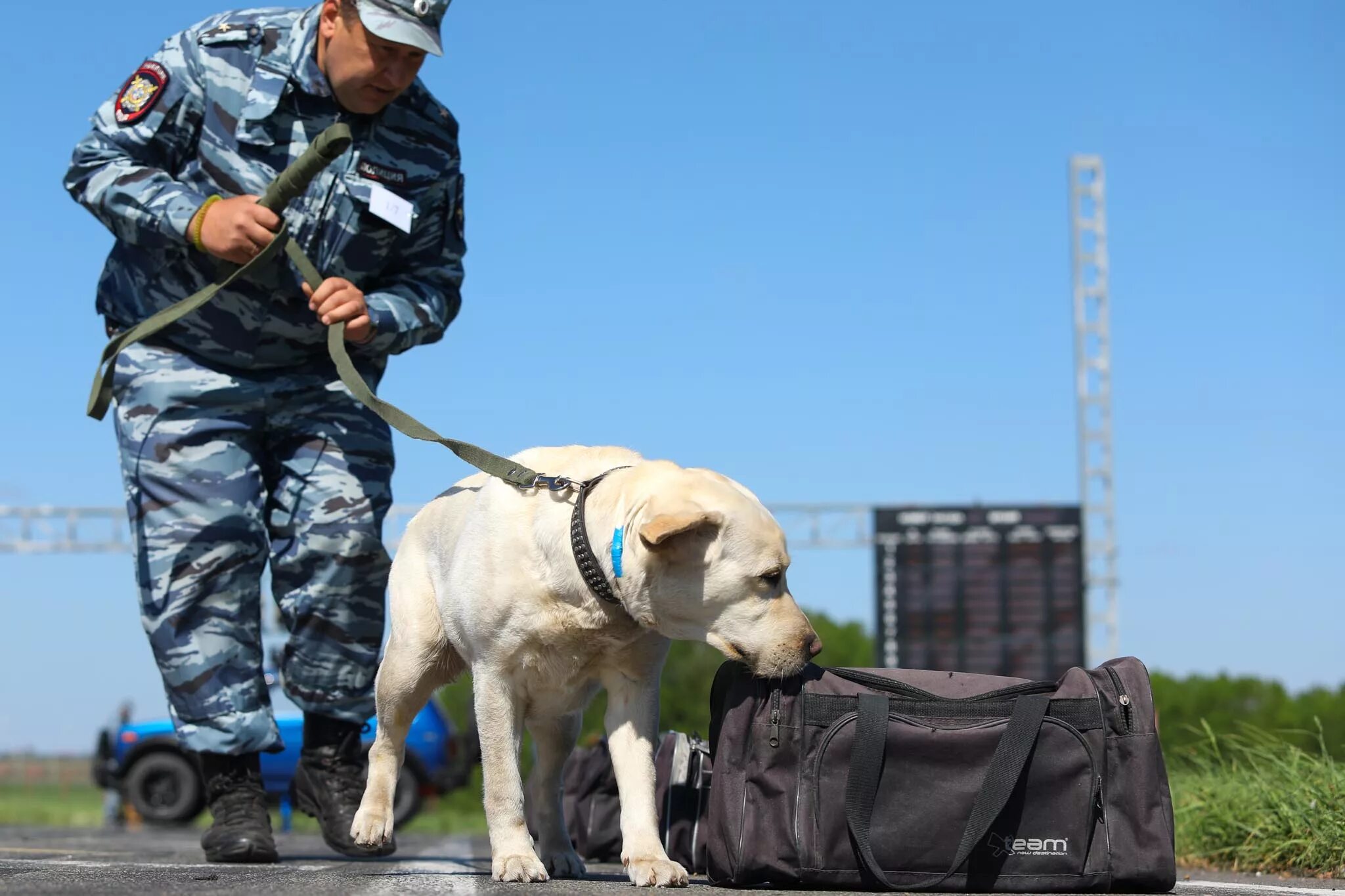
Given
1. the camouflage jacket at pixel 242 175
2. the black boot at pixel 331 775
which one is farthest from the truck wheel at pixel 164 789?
the camouflage jacket at pixel 242 175

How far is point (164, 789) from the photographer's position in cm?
1677

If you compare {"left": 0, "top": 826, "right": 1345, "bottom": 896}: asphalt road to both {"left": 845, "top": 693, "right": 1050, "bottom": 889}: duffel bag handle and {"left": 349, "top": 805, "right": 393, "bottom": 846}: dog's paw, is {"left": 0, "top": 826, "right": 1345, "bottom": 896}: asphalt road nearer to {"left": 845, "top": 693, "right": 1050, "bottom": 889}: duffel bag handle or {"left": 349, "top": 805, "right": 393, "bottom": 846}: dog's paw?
{"left": 349, "top": 805, "right": 393, "bottom": 846}: dog's paw

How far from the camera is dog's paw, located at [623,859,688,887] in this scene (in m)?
3.88

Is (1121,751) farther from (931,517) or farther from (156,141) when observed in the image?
(931,517)

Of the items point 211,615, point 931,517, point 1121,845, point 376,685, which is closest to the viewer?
point 1121,845

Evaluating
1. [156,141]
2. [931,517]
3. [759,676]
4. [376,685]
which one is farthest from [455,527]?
[931,517]

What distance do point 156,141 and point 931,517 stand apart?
14738 millimetres

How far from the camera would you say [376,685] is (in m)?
4.83

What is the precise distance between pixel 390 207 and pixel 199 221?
697 millimetres

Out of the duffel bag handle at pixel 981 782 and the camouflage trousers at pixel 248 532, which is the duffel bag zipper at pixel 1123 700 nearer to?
the duffel bag handle at pixel 981 782

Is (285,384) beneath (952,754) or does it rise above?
above

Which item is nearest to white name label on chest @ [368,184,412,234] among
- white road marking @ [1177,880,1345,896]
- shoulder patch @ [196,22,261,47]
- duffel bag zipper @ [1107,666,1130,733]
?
shoulder patch @ [196,22,261,47]

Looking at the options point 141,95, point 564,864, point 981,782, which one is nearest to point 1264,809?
point 981,782

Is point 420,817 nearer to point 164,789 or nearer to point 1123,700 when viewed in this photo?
point 164,789
